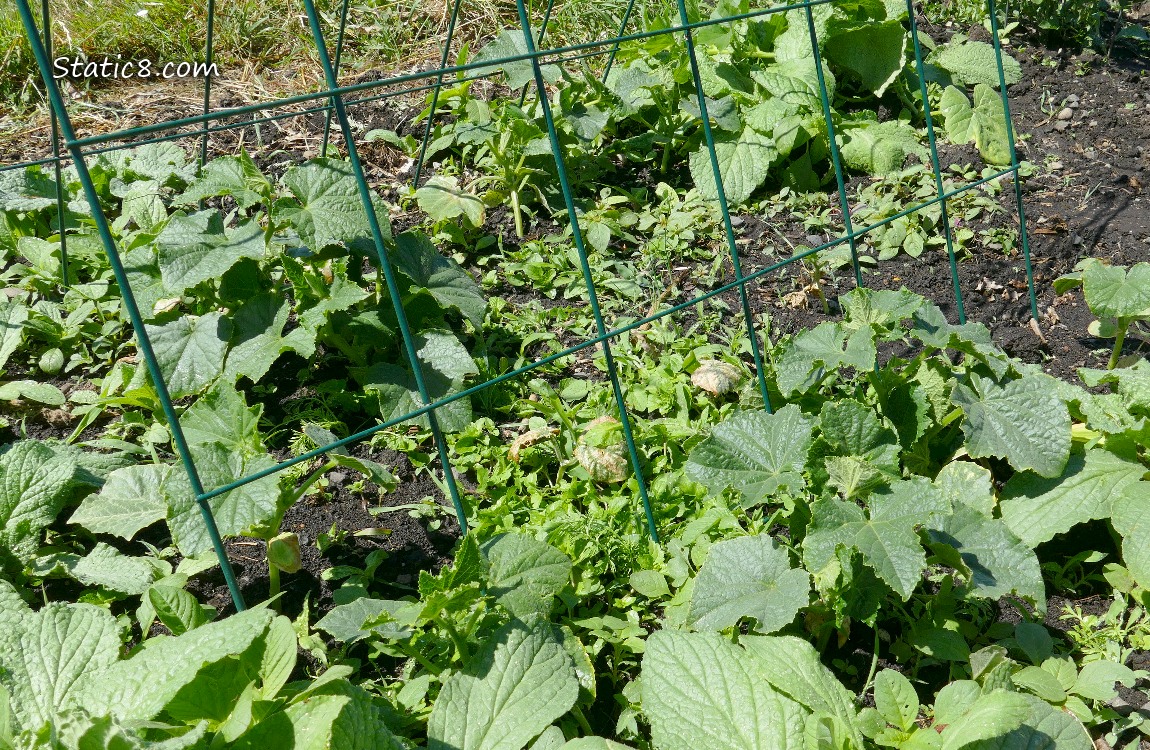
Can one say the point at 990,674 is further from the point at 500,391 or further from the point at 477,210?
the point at 477,210

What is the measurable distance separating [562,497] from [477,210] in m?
1.19

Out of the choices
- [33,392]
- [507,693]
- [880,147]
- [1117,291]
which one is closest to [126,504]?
[33,392]

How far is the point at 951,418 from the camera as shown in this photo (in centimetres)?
224

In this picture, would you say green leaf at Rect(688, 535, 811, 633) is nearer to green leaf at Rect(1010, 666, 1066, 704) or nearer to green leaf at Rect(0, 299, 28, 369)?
green leaf at Rect(1010, 666, 1066, 704)

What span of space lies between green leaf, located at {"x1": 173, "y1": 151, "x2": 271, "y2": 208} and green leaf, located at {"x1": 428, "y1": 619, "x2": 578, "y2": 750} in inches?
55.3

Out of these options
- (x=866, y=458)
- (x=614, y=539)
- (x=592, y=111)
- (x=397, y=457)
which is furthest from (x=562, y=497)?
(x=592, y=111)

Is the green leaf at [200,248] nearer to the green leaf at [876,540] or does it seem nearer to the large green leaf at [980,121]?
the green leaf at [876,540]

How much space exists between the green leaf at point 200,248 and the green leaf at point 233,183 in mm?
56

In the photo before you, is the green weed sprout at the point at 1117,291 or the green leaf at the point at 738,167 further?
the green leaf at the point at 738,167

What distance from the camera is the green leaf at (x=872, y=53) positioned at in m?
3.71

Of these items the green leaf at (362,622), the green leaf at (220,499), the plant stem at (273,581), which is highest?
the green leaf at (220,499)

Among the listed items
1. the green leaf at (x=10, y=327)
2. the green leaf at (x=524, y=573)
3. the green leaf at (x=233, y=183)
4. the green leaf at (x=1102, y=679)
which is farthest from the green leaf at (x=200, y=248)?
the green leaf at (x=1102, y=679)

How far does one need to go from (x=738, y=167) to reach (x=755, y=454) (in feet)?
5.62

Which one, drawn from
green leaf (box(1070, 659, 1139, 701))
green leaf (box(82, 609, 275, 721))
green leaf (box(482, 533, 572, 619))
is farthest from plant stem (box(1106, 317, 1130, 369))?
green leaf (box(82, 609, 275, 721))
